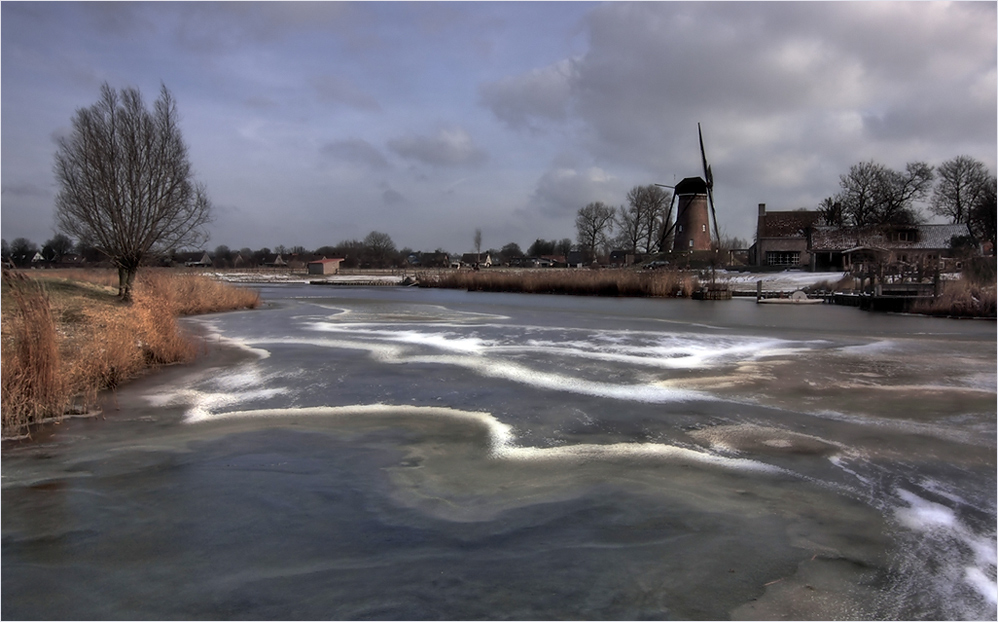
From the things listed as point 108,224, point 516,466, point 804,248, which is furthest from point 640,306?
point 804,248

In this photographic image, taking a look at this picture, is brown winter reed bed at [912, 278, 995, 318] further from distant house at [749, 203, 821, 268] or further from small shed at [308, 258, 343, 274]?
small shed at [308, 258, 343, 274]

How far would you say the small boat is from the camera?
28.5 metres

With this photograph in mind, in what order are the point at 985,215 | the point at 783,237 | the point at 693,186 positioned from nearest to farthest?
A: the point at 985,215 → the point at 783,237 → the point at 693,186

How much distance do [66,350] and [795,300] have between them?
27.8 meters

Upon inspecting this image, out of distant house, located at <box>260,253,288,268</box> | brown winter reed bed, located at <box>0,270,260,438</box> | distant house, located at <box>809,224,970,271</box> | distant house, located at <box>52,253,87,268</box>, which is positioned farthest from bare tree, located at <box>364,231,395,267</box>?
brown winter reed bed, located at <box>0,270,260,438</box>

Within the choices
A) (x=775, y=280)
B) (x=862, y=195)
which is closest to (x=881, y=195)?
(x=862, y=195)

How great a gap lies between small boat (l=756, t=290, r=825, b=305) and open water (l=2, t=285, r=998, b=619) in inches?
733

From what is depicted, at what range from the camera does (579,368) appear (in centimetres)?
1073

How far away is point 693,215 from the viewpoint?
55906mm

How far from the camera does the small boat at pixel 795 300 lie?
28466 mm

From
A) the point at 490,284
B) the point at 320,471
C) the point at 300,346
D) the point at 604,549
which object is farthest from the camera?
the point at 490,284

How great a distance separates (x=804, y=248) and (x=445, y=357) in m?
50.8

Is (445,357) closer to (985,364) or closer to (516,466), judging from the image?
(516,466)

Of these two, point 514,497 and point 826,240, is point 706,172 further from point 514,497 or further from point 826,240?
point 514,497
